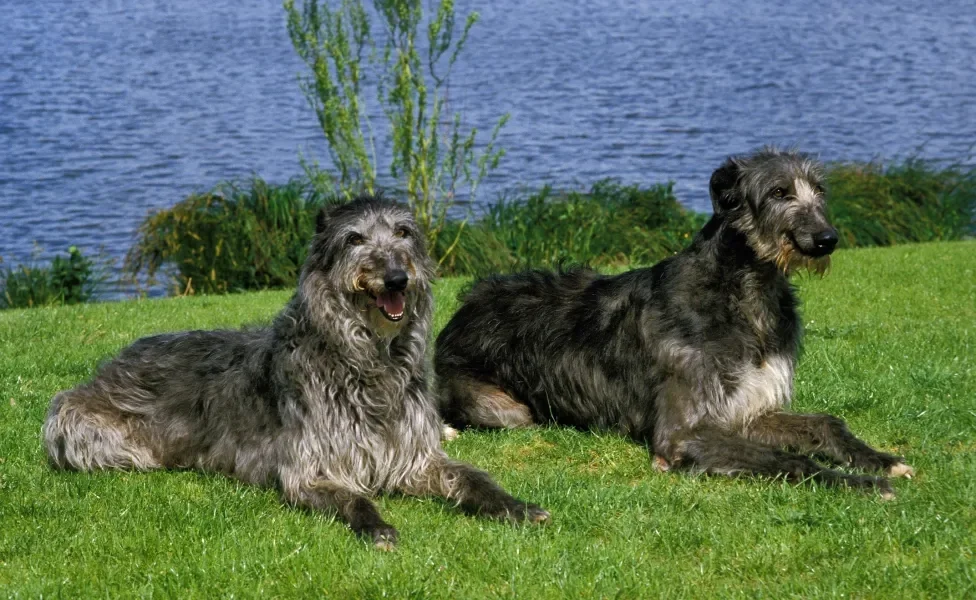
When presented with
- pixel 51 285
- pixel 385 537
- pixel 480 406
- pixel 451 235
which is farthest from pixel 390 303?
pixel 51 285

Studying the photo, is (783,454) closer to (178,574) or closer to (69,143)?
(178,574)

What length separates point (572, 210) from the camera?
56.6 ft

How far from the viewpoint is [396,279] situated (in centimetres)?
643

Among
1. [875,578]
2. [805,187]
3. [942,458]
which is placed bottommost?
[942,458]

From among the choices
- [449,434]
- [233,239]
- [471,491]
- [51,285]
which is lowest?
[51,285]

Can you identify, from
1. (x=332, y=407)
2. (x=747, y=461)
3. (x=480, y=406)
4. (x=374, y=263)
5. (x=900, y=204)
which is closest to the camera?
(x=374, y=263)

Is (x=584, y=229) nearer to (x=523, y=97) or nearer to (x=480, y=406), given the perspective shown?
(x=480, y=406)

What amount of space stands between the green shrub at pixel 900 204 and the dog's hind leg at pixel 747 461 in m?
11.0

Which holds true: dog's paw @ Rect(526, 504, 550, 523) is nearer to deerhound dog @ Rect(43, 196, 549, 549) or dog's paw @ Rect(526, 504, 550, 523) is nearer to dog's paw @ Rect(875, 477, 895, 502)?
deerhound dog @ Rect(43, 196, 549, 549)

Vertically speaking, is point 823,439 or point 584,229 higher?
point 823,439

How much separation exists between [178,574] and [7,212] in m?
17.7

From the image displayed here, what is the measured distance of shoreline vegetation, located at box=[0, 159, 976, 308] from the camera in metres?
16.2

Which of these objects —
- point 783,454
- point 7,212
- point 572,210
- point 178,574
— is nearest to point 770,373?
point 783,454

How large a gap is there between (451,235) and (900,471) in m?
10.1
